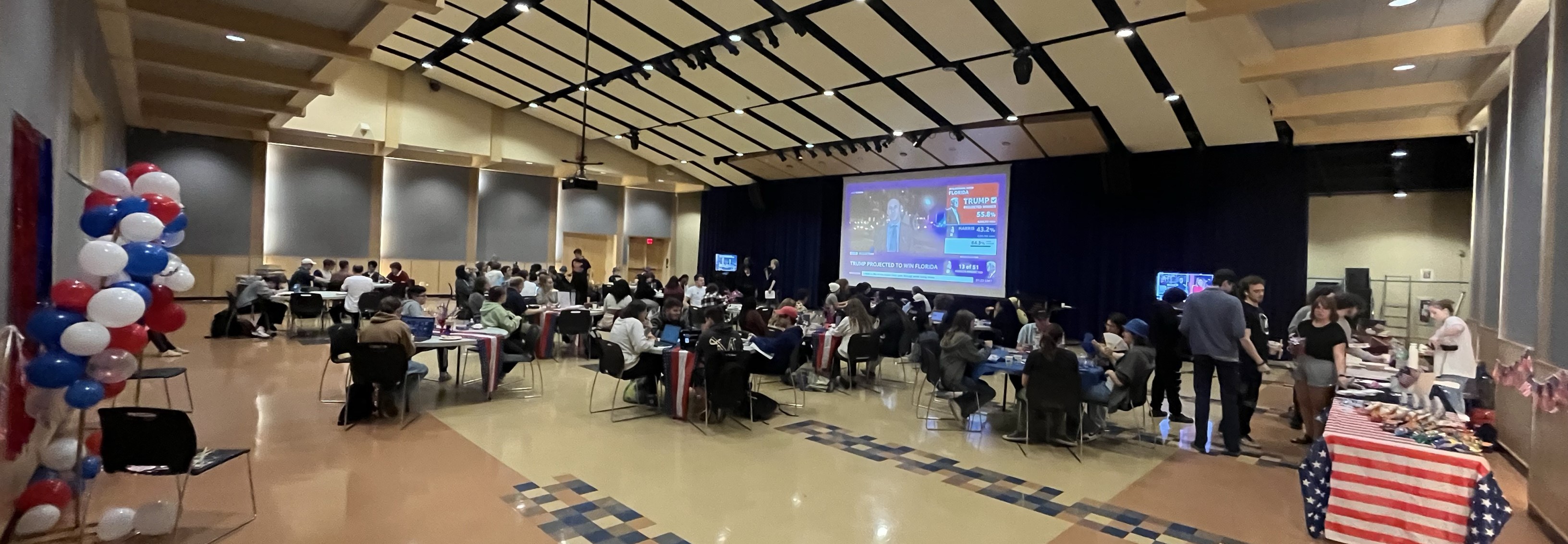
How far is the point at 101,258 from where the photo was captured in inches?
114

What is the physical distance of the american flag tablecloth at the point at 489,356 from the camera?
19.2 feet

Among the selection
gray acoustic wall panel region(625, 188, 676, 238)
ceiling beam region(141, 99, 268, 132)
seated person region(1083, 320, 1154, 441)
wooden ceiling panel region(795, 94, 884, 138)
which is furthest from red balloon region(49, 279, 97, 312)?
gray acoustic wall panel region(625, 188, 676, 238)

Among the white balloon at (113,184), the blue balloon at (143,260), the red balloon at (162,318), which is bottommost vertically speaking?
the red balloon at (162,318)

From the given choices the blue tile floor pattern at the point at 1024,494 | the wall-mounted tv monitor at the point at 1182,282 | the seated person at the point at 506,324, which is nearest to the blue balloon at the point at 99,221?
the seated person at the point at 506,324

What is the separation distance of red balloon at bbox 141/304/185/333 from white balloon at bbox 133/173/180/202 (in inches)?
21.4

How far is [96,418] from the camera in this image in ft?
15.4

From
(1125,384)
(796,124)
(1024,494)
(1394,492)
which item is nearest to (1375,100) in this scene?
(1125,384)

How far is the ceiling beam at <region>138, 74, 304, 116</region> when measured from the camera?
28.5 feet

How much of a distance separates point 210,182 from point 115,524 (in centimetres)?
1370

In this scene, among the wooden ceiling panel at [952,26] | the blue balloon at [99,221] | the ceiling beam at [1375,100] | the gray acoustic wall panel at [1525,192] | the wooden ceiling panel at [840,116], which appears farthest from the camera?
the wooden ceiling panel at [840,116]

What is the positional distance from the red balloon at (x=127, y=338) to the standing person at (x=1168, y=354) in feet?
21.7

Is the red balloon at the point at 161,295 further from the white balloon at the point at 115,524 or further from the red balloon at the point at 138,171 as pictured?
the white balloon at the point at 115,524

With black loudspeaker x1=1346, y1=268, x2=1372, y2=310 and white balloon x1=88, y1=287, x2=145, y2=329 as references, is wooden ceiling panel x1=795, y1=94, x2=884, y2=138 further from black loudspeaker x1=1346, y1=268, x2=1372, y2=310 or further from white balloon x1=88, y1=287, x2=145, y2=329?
white balloon x1=88, y1=287, x2=145, y2=329

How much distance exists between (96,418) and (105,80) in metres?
4.58
